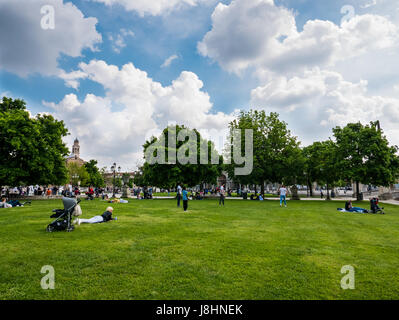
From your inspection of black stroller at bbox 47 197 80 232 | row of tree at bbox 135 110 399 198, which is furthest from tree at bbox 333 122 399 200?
black stroller at bbox 47 197 80 232

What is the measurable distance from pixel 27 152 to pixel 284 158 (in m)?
35.3

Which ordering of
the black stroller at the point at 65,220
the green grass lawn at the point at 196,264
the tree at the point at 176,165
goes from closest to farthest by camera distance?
the green grass lawn at the point at 196,264 → the black stroller at the point at 65,220 → the tree at the point at 176,165

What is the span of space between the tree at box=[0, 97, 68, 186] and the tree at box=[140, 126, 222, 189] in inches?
517

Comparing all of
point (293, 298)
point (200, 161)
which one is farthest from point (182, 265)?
point (200, 161)

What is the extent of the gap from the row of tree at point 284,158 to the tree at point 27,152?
43.1ft

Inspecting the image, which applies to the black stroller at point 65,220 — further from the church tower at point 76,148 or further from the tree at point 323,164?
the church tower at point 76,148

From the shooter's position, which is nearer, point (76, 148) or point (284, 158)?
point (284, 158)

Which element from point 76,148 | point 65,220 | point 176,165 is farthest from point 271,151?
point 76,148

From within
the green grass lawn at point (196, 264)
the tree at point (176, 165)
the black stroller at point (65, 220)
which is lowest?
the green grass lawn at point (196, 264)

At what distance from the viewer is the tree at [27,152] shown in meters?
28.9

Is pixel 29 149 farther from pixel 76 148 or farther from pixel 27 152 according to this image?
pixel 76 148

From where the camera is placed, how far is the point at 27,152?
29.8 m

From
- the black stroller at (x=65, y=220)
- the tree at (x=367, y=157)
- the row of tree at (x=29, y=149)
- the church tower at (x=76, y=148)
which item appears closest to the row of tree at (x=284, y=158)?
the tree at (x=367, y=157)
